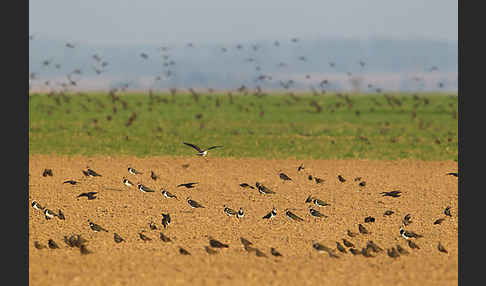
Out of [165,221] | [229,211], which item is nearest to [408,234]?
[229,211]

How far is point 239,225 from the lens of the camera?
20719mm

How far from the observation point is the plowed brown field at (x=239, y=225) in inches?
608

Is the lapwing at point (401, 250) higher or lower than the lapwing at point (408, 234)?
lower

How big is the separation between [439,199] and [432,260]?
8656 millimetres

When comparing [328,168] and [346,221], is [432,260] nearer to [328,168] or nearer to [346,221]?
[346,221]

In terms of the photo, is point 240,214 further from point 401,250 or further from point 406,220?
point 401,250

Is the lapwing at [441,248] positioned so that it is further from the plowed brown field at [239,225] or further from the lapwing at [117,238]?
the lapwing at [117,238]

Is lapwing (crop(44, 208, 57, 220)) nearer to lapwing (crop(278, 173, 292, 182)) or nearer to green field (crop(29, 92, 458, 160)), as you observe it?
lapwing (crop(278, 173, 292, 182))

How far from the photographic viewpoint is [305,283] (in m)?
14.8

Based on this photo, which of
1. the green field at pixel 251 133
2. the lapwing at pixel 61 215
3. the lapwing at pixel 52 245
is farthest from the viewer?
the green field at pixel 251 133

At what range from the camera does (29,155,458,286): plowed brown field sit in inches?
608

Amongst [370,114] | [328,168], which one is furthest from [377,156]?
[370,114]

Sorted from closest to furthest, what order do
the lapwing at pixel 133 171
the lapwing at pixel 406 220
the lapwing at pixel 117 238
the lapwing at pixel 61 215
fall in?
1. the lapwing at pixel 117 238
2. the lapwing at pixel 406 220
3. the lapwing at pixel 61 215
4. the lapwing at pixel 133 171

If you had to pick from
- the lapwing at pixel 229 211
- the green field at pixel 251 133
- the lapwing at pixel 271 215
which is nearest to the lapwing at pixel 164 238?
the lapwing at pixel 229 211
